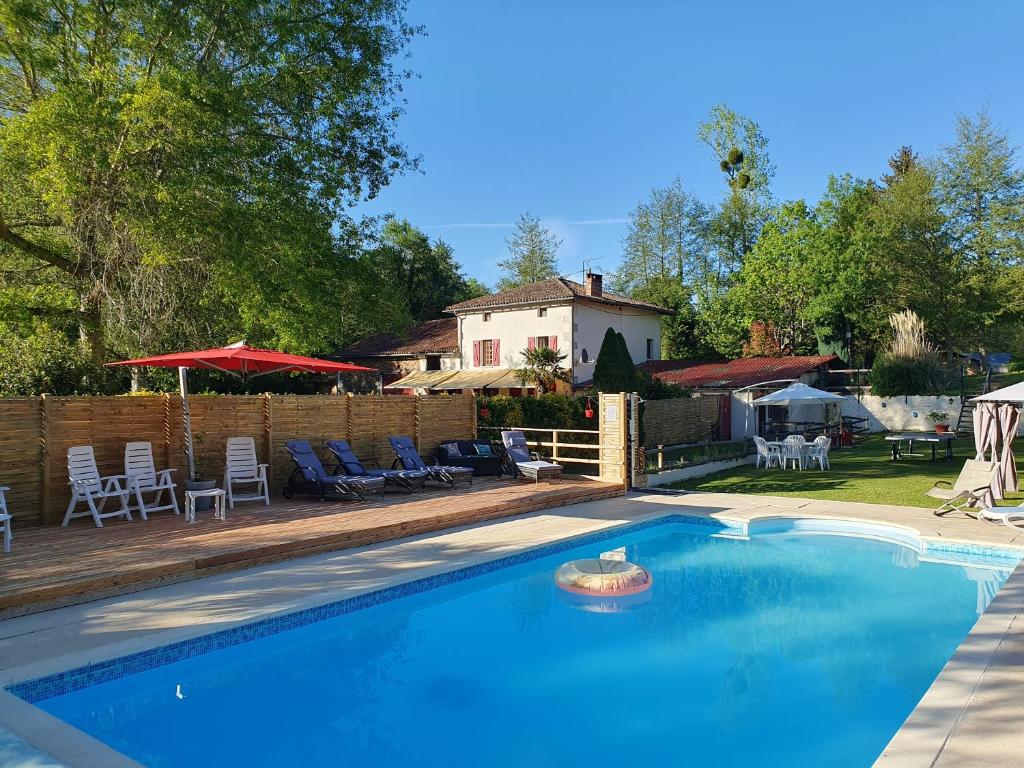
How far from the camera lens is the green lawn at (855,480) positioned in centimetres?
1349

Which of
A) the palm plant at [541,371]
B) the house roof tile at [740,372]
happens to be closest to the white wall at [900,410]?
the house roof tile at [740,372]

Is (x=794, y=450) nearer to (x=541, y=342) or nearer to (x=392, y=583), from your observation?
(x=392, y=583)

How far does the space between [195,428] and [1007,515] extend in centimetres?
1249

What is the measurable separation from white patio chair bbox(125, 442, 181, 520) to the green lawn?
34.3ft

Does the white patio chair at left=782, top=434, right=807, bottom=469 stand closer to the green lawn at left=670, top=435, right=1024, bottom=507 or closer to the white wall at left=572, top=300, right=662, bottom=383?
the green lawn at left=670, top=435, right=1024, bottom=507

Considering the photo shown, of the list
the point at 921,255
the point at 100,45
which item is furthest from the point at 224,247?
the point at 921,255

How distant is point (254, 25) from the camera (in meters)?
16.5

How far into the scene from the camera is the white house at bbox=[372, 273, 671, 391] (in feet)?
103

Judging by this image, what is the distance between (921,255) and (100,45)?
3779 centimetres

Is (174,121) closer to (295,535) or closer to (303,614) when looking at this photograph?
(295,535)

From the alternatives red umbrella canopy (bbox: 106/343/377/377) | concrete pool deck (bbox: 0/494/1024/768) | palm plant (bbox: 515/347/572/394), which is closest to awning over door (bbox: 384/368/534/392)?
palm plant (bbox: 515/347/572/394)

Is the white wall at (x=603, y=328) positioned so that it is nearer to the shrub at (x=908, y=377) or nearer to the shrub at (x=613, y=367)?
the shrub at (x=613, y=367)

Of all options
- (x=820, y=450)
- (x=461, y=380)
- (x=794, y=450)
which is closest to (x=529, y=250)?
(x=461, y=380)

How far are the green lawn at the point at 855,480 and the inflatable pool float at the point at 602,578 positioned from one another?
6.90 metres
